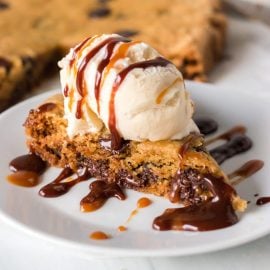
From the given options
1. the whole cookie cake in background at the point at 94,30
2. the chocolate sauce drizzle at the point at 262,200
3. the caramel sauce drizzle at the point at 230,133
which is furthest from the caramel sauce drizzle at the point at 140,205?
the whole cookie cake in background at the point at 94,30

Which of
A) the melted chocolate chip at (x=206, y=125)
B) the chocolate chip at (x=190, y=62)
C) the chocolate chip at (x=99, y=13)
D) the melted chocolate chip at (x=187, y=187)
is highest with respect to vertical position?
the melted chocolate chip at (x=187, y=187)

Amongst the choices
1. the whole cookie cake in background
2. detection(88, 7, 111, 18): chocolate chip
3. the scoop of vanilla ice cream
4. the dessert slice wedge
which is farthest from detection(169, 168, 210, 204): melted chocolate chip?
detection(88, 7, 111, 18): chocolate chip

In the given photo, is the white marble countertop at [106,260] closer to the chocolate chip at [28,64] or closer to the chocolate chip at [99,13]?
the chocolate chip at [28,64]

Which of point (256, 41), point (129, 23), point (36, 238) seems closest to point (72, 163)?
point (36, 238)

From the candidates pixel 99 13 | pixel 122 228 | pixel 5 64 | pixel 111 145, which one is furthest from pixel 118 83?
pixel 99 13

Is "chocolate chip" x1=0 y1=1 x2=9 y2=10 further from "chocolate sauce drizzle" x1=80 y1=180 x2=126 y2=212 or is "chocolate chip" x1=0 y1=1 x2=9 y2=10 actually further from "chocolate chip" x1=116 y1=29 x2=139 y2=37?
"chocolate sauce drizzle" x1=80 y1=180 x2=126 y2=212

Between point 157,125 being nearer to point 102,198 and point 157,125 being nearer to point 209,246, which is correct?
point 102,198
